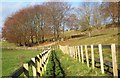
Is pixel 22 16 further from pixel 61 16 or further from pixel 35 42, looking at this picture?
pixel 61 16

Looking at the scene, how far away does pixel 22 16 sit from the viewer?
3836 inches

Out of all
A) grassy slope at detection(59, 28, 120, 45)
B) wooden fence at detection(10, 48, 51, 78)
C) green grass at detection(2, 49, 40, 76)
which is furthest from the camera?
grassy slope at detection(59, 28, 120, 45)

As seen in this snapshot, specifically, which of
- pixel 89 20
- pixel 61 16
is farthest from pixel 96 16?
pixel 61 16

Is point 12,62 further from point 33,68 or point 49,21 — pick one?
point 49,21

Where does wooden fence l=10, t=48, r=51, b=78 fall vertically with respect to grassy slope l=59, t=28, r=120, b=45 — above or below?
above

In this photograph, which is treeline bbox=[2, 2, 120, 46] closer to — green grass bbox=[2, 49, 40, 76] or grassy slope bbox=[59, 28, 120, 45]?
grassy slope bbox=[59, 28, 120, 45]

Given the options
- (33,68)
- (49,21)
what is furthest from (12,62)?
(49,21)

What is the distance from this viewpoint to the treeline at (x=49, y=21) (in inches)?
3169

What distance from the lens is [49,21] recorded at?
274ft

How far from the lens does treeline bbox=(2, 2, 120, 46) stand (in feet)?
264

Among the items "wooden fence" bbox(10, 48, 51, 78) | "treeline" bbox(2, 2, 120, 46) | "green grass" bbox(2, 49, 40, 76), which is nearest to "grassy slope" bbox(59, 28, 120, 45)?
"treeline" bbox(2, 2, 120, 46)

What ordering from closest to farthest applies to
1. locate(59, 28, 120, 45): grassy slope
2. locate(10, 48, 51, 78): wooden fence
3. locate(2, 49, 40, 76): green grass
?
locate(10, 48, 51, 78): wooden fence → locate(2, 49, 40, 76): green grass → locate(59, 28, 120, 45): grassy slope

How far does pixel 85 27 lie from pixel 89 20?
3.10m

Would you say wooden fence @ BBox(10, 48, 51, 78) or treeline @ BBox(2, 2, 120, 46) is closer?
wooden fence @ BBox(10, 48, 51, 78)
